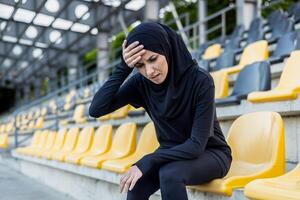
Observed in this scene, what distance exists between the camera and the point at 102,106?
1.70 meters

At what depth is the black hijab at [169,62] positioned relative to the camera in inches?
54.9

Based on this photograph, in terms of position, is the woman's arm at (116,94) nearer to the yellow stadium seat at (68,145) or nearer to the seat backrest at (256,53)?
the yellow stadium seat at (68,145)

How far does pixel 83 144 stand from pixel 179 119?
208 centimetres

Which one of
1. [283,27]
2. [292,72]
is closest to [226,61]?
[283,27]

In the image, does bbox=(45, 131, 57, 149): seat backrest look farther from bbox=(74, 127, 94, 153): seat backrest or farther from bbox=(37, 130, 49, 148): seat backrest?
bbox=(74, 127, 94, 153): seat backrest

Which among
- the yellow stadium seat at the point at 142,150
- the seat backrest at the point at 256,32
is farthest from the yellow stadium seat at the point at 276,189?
the seat backrest at the point at 256,32

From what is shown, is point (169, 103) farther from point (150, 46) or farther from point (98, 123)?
point (98, 123)

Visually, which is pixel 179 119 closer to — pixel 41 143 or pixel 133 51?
pixel 133 51

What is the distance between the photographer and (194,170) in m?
1.41

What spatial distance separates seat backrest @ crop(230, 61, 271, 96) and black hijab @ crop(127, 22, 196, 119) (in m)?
1.22

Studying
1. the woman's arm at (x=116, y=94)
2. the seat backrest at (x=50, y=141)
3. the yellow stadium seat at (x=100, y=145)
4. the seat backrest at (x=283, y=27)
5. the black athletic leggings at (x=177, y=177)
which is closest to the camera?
the black athletic leggings at (x=177, y=177)

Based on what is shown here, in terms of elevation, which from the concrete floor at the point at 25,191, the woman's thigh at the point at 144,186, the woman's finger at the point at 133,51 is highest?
the woman's finger at the point at 133,51

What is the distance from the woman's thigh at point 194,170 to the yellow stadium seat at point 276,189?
0.18m

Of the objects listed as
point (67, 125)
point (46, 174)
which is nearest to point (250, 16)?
point (67, 125)
